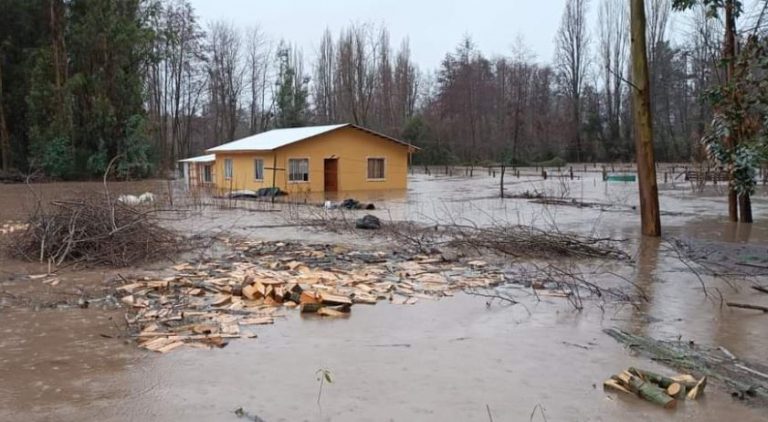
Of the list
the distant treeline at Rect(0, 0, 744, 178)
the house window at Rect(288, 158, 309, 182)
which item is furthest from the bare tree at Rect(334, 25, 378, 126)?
the house window at Rect(288, 158, 309, 182)

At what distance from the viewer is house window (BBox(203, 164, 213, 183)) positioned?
4138cm

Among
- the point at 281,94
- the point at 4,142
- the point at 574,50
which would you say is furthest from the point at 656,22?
the point at 4,142

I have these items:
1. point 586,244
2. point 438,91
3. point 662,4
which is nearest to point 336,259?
point 586,244

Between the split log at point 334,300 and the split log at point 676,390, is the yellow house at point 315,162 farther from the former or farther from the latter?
the split log at point 676,390

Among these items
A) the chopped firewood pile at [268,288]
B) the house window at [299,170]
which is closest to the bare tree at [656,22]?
the house window at [299,170]

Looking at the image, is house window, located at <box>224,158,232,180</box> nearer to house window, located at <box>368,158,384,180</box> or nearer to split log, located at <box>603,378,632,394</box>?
house window, located at <box>368,158,384,180</box>

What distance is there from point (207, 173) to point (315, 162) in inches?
421

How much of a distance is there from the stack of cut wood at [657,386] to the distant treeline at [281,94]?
4340 cm

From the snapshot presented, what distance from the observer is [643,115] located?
1439cm

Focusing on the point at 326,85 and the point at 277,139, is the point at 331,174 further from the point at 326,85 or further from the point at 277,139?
the point at 326,85

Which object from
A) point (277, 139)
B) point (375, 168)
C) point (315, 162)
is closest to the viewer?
point (315, 162)

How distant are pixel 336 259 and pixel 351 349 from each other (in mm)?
5273

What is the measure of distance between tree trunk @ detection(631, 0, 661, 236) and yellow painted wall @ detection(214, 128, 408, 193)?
69.0ft

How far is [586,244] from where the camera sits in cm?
1230
